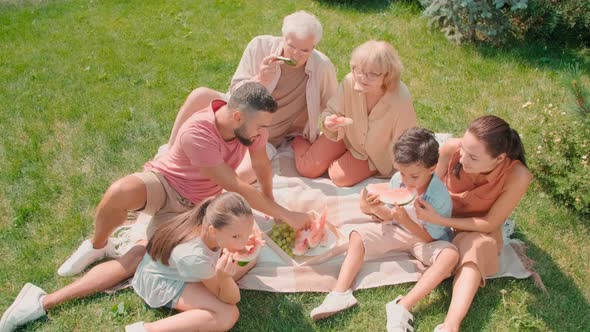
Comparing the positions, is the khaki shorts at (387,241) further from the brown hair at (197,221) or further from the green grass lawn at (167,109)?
the brown hair at (197,221)

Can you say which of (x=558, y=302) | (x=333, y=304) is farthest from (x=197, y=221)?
(x=558, y=302)

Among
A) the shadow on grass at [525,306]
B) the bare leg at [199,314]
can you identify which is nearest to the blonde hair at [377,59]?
the shadow on grass at [525,306]

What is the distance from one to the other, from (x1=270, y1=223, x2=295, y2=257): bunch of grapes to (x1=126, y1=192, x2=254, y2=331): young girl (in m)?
0.76

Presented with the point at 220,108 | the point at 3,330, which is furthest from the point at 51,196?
the point at 220,108

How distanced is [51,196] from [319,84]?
101 inches

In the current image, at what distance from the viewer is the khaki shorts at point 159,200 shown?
4.18 m

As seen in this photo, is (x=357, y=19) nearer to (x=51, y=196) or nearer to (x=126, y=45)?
(x=126, y=45)

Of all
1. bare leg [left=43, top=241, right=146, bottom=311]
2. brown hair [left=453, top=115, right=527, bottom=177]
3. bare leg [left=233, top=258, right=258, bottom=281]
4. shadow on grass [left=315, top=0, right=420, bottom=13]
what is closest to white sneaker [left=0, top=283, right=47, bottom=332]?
bare leg [left=43, top=241, right=146, bottom=311]

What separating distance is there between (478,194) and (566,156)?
4.69 feet

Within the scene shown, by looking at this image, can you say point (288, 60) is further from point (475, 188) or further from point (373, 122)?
point (475, 188)

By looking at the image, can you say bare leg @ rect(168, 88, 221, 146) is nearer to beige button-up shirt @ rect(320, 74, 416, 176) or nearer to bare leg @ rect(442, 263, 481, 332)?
beige button-up shirt @ rect(320, 74, 416, 176)

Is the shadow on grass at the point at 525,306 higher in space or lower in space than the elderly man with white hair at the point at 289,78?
lower

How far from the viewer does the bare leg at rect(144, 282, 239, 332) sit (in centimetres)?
370

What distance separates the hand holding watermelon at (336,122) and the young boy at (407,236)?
0.75m
